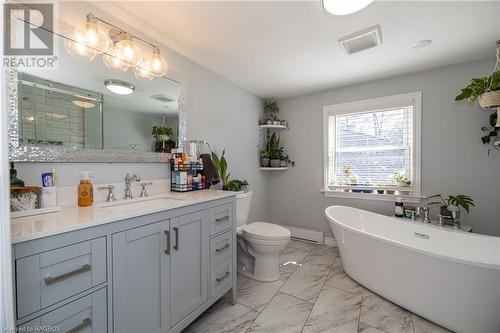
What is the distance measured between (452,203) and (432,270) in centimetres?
109

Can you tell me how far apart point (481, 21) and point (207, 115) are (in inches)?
95.3

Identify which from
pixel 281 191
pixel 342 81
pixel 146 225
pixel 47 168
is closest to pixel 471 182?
pixel 342 81

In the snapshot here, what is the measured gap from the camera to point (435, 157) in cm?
248

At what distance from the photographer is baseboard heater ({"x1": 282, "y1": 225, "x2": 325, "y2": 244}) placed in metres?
3.18

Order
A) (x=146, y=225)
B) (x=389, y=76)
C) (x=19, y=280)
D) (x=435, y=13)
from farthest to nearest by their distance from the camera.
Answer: (x=389, y=76) < (x=435, y=13) < (x=146, y=225) < (x=19, y=280)

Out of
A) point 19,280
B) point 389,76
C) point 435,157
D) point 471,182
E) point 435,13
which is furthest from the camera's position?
point 389,76

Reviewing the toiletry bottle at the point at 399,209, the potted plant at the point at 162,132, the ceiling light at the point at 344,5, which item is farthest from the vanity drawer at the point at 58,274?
the toiletry bottle at the point at 399,209

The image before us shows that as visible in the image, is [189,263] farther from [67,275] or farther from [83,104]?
[83,104]

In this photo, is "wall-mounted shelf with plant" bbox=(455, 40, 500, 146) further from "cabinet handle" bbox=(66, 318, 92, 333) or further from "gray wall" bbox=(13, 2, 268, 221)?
"cabinet handle" bbox=(66, 318, 92, 333)

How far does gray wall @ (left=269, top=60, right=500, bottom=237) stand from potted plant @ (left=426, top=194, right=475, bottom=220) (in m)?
0.10

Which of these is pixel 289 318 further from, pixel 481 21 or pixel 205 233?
pixel 481 21

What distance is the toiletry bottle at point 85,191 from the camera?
130 centimetres

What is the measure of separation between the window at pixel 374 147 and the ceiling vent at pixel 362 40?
1033mm

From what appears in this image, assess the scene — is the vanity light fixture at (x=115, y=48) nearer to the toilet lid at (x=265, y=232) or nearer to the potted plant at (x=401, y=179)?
the toilet lid at (x=265, y=232)
